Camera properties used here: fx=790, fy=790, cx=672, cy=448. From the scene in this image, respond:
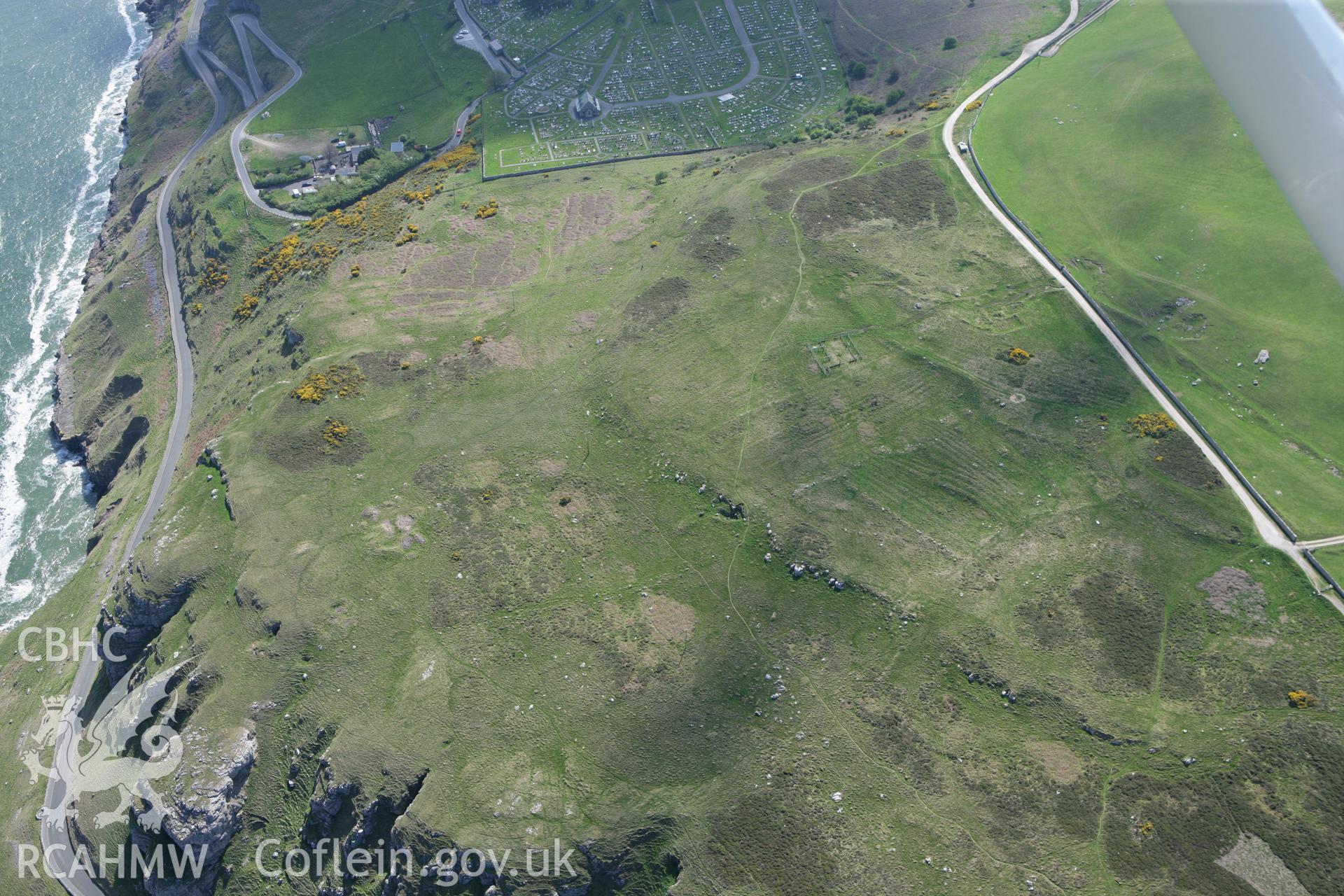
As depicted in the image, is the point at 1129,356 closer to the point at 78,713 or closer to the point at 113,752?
the point at 113,752

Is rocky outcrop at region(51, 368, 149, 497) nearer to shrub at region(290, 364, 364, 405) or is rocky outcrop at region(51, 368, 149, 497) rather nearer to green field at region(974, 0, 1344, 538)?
shrub at region(290, 364, 364, 405)

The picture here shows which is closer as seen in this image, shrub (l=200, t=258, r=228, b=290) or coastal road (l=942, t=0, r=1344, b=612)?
coastal road (l=942, t=0, r=1344, b=612)

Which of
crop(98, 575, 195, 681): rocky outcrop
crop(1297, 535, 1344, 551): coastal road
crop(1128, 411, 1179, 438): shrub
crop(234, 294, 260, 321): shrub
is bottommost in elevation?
crop(1297, 535, 1344, 551): coastal road

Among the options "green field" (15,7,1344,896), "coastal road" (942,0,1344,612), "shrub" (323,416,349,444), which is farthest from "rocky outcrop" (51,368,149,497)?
"coastal road" (942,0,1344,612)

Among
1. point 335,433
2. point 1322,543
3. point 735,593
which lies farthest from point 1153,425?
point 335,433

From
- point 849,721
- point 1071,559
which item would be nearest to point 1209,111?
point 1071,559

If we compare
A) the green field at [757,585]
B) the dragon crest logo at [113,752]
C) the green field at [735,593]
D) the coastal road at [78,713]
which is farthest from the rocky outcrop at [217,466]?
the dragon crest logo at [113,752]
